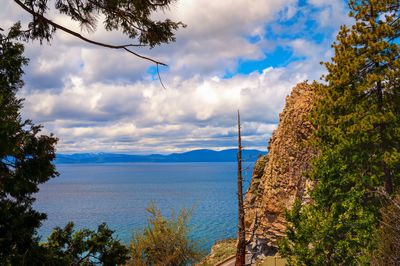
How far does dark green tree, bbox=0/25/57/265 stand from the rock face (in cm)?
1788

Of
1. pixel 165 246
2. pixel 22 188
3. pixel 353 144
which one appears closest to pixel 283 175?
pixel 353 144

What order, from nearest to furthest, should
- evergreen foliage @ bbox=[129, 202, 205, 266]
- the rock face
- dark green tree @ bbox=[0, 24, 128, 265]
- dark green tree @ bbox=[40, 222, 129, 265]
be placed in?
dark green tree @ bbox=[0, 24, 128, 265]
dark green tree @ bbox=[40, 222, 129, 265]
evergreen foliage @ bbox=[129, 202, 205, 266]
the rock face

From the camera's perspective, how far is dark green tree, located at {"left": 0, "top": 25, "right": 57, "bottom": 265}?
14.0ft

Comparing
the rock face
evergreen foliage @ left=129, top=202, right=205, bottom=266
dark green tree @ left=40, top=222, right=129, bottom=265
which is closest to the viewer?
dark green tree @ left=40, top=222, right=129, bottom=265

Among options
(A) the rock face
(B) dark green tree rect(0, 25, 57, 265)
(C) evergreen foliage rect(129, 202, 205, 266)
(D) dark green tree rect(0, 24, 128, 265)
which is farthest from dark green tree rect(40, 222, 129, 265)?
(A) the rock face

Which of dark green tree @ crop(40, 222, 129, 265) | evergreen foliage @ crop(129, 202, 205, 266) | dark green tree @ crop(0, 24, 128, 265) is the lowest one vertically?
evergreen foliage @ crop(129, 202, 205, 266)

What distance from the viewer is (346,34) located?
15.8m

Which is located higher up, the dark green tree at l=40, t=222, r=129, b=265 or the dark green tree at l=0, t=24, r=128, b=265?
the dark green tree at l=0, t=24, r=128, b=265

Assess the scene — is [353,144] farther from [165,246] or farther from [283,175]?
[165,246]

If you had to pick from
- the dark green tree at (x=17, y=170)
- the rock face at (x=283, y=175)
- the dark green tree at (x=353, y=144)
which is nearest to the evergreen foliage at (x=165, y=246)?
the dark green tree at (x=353, y=144)

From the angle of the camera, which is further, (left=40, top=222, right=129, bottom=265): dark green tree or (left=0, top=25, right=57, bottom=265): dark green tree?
(left=40, top=222, right=129, bottom=265): dark green tree

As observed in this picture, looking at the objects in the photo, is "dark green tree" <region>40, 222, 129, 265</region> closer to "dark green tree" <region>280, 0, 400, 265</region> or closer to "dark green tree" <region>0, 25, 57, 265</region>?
"dark green tree" <region>0, 25, 57, 265</region>

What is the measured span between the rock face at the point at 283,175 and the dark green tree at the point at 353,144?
5.49 m

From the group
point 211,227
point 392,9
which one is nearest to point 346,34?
point 392,9
